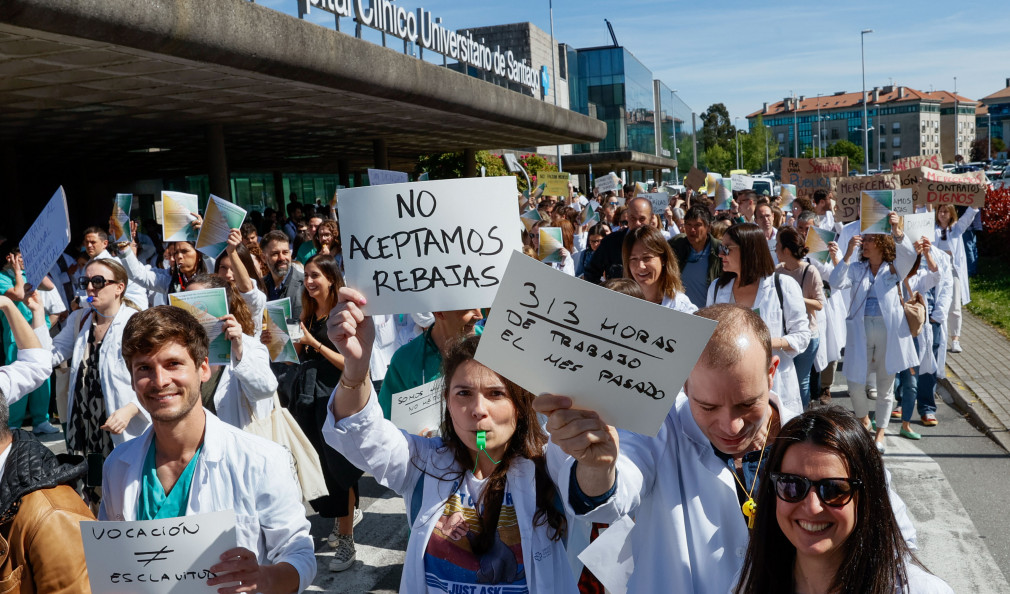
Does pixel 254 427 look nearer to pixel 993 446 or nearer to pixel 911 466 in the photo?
pixel 911 466

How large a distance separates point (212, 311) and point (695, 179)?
14282mm

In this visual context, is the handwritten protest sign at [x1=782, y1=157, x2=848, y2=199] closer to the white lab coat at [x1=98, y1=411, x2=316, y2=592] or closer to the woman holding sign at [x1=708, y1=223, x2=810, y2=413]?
the woman holding sign at [x1=708, y1=223, x2=810, y2=413]

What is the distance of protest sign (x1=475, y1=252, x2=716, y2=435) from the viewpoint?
191 cm

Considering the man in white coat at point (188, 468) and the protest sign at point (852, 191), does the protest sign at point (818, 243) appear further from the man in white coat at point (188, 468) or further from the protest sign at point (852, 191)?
the man in white coat at point (188, 468)

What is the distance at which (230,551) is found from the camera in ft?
7.75

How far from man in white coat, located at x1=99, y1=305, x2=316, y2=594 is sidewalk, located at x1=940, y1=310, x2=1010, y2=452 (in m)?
6.53

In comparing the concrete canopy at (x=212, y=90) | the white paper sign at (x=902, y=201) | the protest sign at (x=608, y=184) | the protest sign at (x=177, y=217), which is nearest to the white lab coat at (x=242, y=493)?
the protest sign at (x=177, y=217)

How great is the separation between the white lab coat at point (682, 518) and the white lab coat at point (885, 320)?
17.8 feet

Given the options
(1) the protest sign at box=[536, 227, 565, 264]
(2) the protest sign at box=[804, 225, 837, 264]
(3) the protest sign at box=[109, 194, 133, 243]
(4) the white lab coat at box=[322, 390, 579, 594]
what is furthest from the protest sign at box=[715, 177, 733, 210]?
(4) the white lab coat at box=[322, 390, 579, 594]

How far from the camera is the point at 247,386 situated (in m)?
4.65

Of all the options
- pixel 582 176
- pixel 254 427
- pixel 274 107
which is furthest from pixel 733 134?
pixel 254 427

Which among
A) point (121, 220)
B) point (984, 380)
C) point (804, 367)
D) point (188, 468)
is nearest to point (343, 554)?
point (188, 468)

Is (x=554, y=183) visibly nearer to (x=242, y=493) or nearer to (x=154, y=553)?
(x=242, y=493)

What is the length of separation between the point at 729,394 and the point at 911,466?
5.35m
